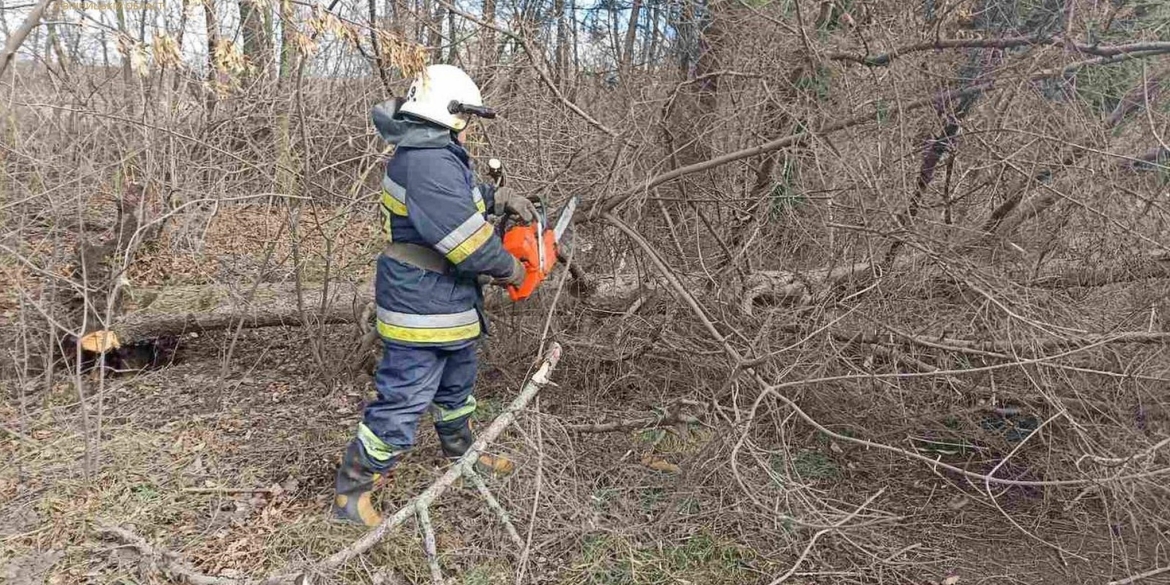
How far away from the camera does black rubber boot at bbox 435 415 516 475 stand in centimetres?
313

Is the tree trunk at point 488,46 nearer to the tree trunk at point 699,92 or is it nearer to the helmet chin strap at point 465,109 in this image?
the tree trunk at point 699,92

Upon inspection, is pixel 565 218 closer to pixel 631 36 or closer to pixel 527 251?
pixel 527 251

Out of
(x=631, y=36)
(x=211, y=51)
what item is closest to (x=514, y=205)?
(x=631, y=36)

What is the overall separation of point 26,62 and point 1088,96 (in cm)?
622

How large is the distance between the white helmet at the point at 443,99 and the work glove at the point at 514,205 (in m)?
0.33

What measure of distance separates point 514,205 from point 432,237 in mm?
425

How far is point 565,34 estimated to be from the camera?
14.9ft

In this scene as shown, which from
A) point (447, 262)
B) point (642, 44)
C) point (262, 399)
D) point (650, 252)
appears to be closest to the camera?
point (447, 262)

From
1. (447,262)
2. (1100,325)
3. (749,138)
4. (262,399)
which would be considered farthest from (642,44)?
(262,399)

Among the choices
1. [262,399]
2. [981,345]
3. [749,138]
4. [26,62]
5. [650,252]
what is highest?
[26,62]

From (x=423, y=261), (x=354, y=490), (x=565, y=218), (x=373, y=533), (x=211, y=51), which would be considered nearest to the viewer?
(x=373, y=533)

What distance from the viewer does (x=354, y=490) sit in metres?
2.84

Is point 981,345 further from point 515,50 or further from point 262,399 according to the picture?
point 262,399

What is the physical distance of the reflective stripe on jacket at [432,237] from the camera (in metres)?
2.56
